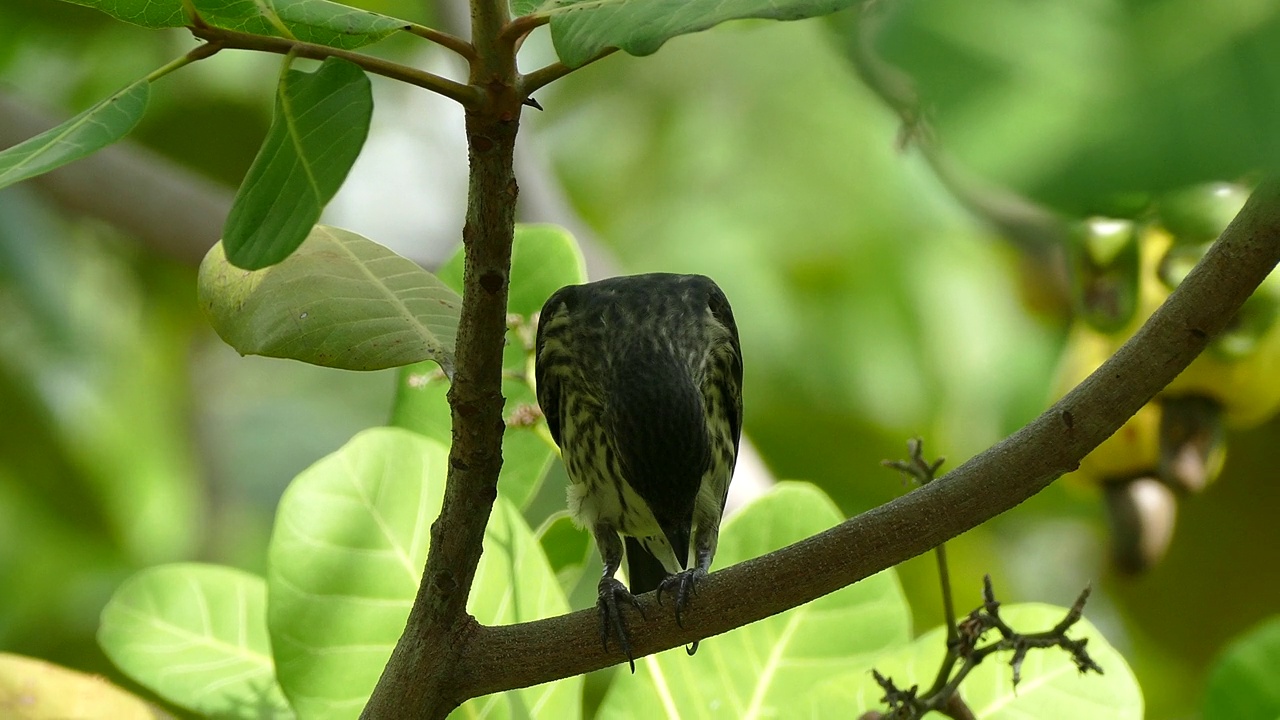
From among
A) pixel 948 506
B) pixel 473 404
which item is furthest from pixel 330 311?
pixel 948 506

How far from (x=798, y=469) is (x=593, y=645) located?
2.09 meters

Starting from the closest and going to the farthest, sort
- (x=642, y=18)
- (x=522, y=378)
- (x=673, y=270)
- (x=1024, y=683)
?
1. (x=642, y=18)
2. (x=1024, y=683)
3. (x=522, y=378)
4. (x=673, y=270)

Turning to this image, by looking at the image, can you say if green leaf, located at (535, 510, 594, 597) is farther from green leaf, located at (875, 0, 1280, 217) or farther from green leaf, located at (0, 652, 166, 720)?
green leaf, located at (875, 0, 1280, 217)

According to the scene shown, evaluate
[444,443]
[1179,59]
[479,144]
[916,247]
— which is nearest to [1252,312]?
[444,443]

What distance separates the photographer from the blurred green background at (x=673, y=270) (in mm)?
2902

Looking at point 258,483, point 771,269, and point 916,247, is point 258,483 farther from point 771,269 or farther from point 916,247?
point 916,247

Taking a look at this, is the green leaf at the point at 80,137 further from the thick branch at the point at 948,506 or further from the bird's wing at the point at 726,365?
the bird's wing at the point at 726,365

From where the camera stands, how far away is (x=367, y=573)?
4.80 ft

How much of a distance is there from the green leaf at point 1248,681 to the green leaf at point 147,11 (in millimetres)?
1351

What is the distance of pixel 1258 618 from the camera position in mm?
2650

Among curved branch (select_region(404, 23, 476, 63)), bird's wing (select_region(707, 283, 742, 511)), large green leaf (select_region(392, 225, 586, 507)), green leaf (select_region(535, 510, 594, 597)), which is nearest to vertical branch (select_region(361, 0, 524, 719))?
curved branch (select_region(404, 23, 476, 63))

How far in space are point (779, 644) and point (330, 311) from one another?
2.54 ft

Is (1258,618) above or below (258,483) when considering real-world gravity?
above

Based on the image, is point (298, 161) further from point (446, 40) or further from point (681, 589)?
point (681, 589)
